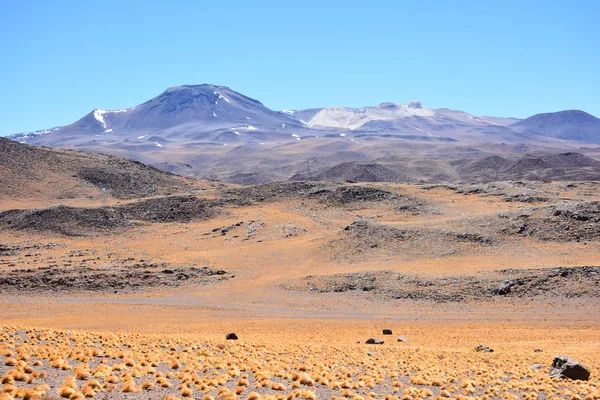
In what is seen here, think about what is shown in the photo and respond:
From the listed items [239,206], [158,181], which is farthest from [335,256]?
[158,181]

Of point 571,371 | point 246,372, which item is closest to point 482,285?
point 571,371

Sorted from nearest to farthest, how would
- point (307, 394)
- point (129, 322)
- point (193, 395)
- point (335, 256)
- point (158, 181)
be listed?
1. point (193, 395)
2. point (307, 394)
3. point (129, 322)
4. point (335, 256)
5. point (158, 181)

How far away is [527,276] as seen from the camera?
37.8m

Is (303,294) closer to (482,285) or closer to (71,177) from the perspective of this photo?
(482,285)

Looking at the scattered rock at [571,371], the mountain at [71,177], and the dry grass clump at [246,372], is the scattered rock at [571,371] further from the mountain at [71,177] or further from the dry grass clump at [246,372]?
the mountain at [71,177]

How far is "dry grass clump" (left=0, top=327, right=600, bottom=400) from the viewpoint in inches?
412

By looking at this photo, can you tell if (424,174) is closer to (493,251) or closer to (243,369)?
(493,251)

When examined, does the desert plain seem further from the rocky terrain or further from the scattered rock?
the scattered rock

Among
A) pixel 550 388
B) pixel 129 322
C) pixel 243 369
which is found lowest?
pixel 129 322

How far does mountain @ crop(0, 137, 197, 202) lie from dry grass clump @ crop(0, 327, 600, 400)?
255ft

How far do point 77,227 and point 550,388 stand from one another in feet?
203

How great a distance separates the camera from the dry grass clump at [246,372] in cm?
1048

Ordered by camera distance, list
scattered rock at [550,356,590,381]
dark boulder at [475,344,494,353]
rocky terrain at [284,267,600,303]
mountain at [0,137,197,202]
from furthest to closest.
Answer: mountain at [0,137,197,202] → rocky terrain at [284,267,600,303] → dark boulder at [475,344,494,353] → scattered rock at [550,356,590,381]

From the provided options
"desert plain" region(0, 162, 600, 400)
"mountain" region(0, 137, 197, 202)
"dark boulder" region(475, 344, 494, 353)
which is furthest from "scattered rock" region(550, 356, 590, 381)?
"mountain" region(0, 137, 197, 202)
